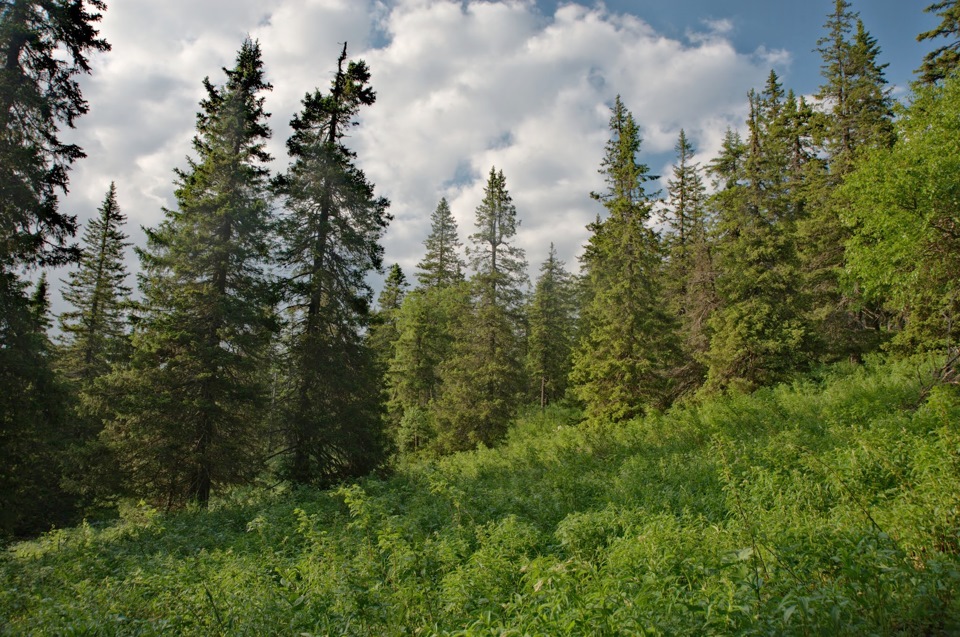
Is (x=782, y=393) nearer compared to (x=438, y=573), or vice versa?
(x=438, y=573)

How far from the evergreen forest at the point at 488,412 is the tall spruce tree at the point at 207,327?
0.36ft

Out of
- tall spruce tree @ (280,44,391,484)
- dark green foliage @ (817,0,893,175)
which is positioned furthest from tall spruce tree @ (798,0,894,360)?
tall spruce tree @ (280,44,391,484)

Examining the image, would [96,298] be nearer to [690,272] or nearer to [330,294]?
[330,294]

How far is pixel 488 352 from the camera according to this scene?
26969 millimetres

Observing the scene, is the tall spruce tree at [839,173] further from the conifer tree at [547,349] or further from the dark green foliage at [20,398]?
the dark green foliage at [20,398]

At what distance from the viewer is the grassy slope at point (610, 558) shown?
3.74m

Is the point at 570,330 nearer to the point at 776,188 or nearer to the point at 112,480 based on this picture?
the point at 776,188

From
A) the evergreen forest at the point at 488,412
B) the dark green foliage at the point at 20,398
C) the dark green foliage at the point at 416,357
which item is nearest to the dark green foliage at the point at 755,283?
the evergreen forest at the point at 488,412

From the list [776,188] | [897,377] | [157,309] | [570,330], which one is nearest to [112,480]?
[157,309]

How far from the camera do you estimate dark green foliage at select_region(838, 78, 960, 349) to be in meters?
10.8

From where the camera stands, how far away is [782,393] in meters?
14.4

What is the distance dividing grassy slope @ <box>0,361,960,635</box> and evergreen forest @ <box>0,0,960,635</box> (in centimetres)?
5

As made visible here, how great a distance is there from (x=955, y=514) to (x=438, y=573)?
5.89 meters

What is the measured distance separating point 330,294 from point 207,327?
4.27 m
